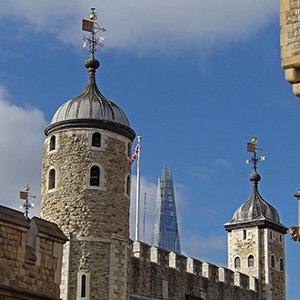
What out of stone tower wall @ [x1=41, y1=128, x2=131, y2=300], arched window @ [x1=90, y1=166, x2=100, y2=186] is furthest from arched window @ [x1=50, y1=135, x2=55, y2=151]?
arched window @ [x1=90, y1=166, x2=100, y2=186]

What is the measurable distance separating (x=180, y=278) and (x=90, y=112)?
8599 millimetres

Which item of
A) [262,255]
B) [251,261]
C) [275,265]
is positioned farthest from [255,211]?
[275,265]

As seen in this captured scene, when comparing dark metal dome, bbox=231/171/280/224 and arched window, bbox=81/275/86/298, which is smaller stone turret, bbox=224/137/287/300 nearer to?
dark metal dome, bbox=231/171/280/224

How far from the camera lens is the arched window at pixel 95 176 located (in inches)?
1064

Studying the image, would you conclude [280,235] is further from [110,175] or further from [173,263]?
[110,175]

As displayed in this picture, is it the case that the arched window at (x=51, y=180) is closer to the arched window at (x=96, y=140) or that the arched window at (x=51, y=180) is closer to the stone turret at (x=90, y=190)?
the stone turret at (x=90, y=190)

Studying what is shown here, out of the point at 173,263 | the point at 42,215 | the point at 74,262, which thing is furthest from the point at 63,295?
the point at 173,263

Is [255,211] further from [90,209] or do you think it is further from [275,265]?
[90,209]

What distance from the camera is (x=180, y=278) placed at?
33.0 m

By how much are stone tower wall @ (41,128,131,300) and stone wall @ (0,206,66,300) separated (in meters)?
11.4

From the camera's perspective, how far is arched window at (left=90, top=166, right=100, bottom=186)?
88.6 ft

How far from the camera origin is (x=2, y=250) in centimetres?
1341

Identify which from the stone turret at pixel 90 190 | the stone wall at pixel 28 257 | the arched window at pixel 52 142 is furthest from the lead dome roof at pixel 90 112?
the stone wall at pixel 28 257

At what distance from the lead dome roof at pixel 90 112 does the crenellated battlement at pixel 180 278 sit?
4.89 m
